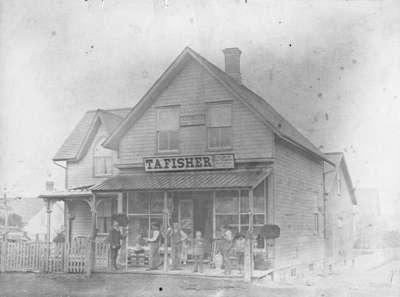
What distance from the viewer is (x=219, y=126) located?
15852mm

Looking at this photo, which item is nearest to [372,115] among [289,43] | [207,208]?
[289,43]

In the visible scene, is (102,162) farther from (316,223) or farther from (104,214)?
(316,223)

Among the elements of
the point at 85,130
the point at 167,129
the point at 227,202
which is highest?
the point at 85,130

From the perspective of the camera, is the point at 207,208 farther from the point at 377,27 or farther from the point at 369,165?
the point at 377,27

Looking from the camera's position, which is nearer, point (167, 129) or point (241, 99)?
point (241, 99)

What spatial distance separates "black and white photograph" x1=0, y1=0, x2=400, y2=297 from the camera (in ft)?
41.4

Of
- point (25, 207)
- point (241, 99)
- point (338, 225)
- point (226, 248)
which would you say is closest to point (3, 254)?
point (25, 207)

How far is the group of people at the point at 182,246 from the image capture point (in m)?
15.0

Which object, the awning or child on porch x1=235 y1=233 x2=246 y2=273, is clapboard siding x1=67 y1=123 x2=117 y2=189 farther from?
child on porch x1=235 y1=233 x2=246 y2=273

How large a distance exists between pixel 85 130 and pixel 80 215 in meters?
3.75

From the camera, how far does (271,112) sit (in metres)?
15.3

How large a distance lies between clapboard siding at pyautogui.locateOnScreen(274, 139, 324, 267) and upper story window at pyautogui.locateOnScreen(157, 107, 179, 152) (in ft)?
8.91

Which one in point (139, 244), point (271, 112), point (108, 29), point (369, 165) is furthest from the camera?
point (139, 244)

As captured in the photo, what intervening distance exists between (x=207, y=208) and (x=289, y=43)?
19.3ft
